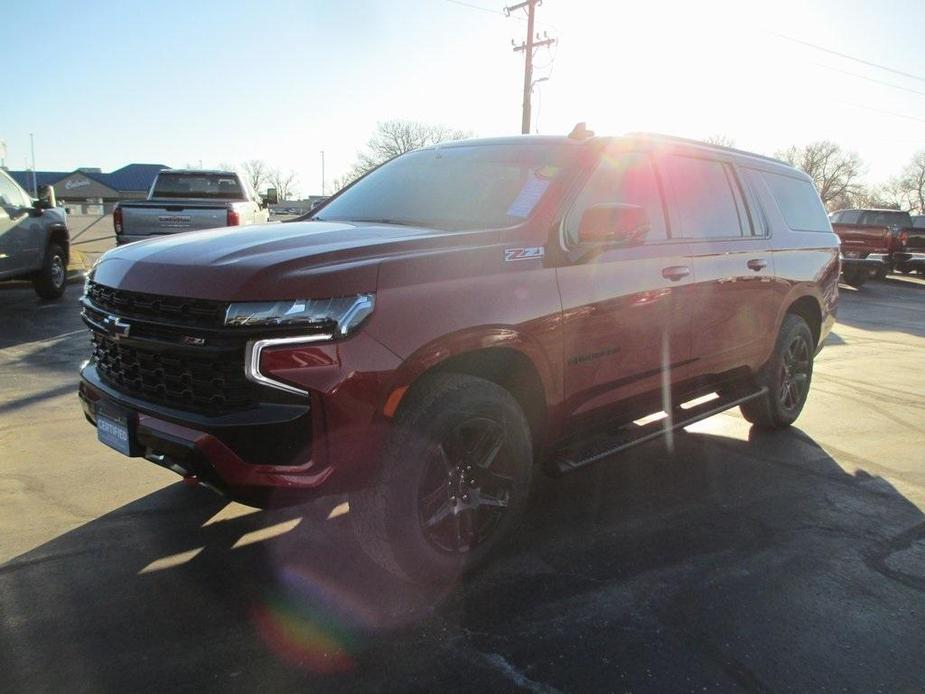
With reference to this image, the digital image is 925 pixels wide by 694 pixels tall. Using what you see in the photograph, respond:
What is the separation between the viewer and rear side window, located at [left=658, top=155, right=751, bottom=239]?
13.5 ft

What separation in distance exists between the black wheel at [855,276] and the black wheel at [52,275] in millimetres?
18246

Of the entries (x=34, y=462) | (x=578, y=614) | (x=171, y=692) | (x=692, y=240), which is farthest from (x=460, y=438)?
(x=34, y=462)

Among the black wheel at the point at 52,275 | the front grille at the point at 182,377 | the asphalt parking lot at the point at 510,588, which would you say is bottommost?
the asphalt parking lot at the point at 510,588

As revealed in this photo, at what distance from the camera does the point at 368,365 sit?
8.30ft

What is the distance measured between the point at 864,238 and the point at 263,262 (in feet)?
67.9

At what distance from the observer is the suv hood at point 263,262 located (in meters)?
2.51

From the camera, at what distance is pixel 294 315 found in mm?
2482

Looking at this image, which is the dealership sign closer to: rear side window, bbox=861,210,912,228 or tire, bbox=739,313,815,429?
rear side window, bbox=861,210,912,228

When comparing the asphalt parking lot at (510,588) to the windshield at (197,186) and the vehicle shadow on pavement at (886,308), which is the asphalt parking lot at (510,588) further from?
the windshield at (197,186)

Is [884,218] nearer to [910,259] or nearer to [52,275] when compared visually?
[910,259]

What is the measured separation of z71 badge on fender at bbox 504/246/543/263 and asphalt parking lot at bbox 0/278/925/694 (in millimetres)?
1413

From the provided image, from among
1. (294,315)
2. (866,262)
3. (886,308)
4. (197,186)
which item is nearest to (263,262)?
(294,315)

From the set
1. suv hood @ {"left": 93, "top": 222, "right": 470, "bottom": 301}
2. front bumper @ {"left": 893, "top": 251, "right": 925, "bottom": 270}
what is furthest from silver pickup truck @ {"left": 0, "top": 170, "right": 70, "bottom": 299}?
front bumper @ {"left": 893, "top": 251, "right": 925, "bottom": 270}

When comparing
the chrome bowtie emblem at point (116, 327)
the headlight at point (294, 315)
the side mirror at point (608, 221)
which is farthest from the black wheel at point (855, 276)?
the chrome bowtie emblem at point (116, 327)
